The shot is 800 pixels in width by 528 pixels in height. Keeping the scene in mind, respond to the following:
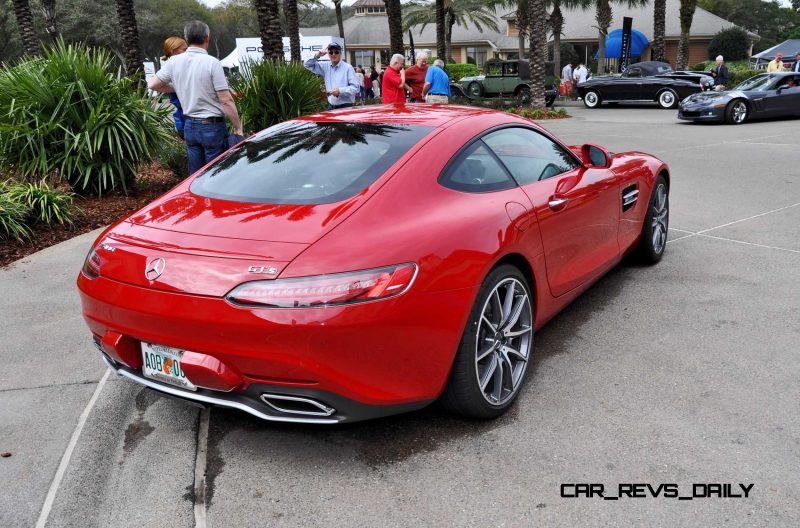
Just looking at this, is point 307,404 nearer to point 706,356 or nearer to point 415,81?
point 706,356

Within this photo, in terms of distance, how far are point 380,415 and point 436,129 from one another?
155 cm

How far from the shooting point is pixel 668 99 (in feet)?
78.7

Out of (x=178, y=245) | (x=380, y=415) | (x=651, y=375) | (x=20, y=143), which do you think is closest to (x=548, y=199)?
(x=651, y=375)

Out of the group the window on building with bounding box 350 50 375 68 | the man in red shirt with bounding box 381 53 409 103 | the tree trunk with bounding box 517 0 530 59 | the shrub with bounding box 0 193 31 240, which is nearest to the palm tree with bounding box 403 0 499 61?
the tree trunk with bounding box 517 0 530 59

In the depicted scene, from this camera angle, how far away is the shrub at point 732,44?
46.1 metres

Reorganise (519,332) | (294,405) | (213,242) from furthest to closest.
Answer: (519,332), (213,242), (294,405)

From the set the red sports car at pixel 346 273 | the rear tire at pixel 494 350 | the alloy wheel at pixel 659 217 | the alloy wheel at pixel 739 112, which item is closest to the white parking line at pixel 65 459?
the red sports car at pixel 346 273

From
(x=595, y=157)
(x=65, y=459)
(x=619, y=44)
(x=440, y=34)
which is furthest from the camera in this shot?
(x=619, y=44)

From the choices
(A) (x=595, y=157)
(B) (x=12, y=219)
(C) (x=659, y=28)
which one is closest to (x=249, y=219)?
(A) (x=595, y=157)

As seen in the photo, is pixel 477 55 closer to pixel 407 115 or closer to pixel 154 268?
pixel 407 115

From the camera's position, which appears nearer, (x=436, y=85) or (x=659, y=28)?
(x=436, y=85)

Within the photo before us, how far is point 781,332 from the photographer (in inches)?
168

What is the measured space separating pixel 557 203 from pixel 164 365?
2206 millimetres

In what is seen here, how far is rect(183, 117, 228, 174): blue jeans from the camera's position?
22.8ft
